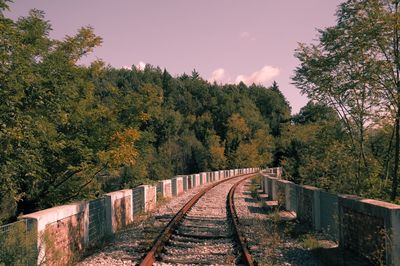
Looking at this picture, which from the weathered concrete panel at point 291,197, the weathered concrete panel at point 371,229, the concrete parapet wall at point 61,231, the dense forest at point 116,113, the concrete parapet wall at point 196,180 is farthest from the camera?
the concrete parapet wall at point 196,180

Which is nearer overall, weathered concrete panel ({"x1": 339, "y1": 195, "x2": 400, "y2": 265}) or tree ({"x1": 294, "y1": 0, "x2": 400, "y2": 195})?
weathered concrete panel ({"x1": 339, "y1": 195, "x2": 400, "y2": 265})

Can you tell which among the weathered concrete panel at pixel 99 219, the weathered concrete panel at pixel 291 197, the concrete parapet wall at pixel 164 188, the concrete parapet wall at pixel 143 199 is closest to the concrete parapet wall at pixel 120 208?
the weathered concrete panel at pixel 99 219

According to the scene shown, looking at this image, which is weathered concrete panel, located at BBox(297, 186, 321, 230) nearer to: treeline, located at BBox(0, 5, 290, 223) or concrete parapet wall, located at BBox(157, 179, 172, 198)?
treeline, located at BBox(0, 5, 290, 223)

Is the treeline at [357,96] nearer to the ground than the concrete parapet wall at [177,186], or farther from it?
farther from it

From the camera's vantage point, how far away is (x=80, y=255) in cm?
1041

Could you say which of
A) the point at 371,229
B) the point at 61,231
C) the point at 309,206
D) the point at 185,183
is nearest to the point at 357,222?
the point at 371,229

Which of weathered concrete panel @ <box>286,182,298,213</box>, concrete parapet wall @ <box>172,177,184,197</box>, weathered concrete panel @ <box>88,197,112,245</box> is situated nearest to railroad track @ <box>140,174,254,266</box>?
weathered concrete panel @ <box>88,197,112,245</box>

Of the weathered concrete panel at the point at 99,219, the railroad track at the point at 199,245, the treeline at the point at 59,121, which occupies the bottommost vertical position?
the railroad track at the point at 199,245

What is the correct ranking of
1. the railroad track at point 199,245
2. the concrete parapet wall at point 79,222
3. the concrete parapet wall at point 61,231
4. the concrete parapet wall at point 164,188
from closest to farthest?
1. the concrete parapet wall at point 61,231
2. the concrete parapet wall at point 79,222
3. the railroad track at point 199,245
4. the concrete parapet wall at point 164,188

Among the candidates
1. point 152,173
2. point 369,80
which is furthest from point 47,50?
point 152,173

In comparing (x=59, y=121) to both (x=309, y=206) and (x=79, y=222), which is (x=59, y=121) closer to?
(x=79, y=222)

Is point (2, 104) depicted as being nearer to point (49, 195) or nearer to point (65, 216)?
point (65, 216)

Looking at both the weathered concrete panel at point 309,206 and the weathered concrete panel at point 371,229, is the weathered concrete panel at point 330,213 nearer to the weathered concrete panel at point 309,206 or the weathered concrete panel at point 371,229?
the weathered concrete panel at point 309,206

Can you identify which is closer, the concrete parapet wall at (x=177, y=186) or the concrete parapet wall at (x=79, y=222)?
the concrete parapet wall at (x=79, y=222)
